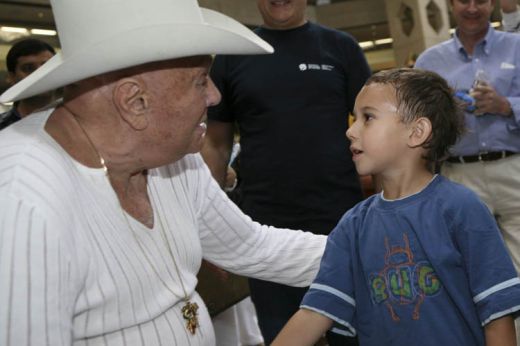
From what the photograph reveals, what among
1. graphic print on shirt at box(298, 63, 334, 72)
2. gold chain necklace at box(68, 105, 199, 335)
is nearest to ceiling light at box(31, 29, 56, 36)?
graphic print on shirt at box(298, 63, 334, 72)

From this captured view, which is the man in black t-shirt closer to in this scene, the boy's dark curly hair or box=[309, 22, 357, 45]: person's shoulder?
box=[309, 22, 357, 45]: person's shoulder

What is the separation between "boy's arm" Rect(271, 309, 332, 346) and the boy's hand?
2152 mm

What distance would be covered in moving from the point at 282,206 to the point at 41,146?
5.57ft

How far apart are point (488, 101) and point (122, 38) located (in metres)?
2.70

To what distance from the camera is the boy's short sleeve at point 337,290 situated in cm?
196

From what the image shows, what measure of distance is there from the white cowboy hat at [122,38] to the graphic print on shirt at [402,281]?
0.69 m

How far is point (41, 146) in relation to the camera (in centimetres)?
150

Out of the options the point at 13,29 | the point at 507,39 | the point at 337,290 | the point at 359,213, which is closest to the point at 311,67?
the point at 359,213

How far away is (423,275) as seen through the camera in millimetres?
1858

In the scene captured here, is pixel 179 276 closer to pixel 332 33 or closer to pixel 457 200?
pixel 457 200

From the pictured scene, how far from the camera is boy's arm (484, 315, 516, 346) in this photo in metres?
1.77

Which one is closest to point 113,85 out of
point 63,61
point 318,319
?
point 63,61

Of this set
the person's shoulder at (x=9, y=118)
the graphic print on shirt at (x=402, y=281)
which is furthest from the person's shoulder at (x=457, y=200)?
the person's shoulder at (x=9, y=118)

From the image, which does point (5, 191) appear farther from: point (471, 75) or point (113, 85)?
point (471, 75)
